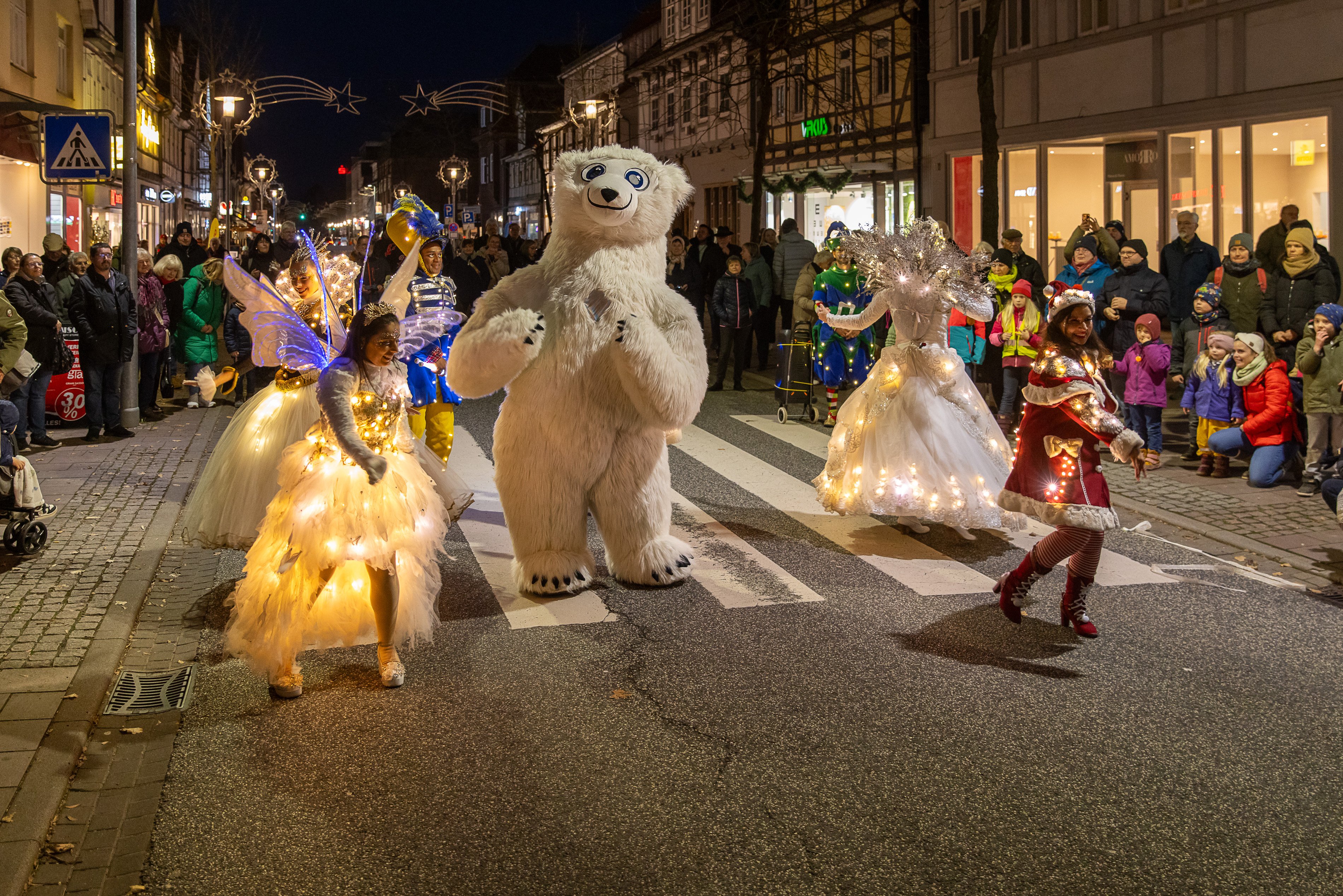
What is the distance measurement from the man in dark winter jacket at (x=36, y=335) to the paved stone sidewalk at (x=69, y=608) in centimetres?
31

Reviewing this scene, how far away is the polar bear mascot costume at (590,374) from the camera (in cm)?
652

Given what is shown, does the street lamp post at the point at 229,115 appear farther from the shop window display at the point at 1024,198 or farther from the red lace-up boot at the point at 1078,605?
the red lace-up boot at the point at 1078,605

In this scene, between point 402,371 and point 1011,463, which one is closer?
point 402,371

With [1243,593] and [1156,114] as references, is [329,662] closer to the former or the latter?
[1243,593]

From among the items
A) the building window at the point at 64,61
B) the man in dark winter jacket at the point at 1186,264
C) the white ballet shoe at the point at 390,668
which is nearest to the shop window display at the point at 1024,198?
the man in dark winter jacket at the point at 1186,264

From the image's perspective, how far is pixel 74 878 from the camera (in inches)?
149

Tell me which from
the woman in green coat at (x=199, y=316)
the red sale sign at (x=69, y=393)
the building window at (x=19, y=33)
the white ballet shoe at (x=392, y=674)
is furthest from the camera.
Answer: the building window at (x=19, y=33)

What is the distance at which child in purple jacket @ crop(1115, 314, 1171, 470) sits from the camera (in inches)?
426

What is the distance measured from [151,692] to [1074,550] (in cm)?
418

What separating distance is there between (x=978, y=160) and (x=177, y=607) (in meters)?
21.3

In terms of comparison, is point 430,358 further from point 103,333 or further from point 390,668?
point 103,333

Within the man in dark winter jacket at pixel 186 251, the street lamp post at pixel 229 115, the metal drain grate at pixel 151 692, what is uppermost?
the street lamp post at pixel 229 115

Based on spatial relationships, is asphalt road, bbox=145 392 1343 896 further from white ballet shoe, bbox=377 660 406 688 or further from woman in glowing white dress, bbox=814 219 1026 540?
woman in glowing white dress, bbox=814 219 1026 540

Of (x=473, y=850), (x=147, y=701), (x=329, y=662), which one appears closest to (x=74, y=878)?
(x=473, y=850)
